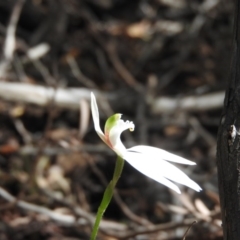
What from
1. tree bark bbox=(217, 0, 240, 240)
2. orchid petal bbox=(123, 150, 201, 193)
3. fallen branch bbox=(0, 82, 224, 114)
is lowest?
orchid petal bbox=(123, 150, 201, 193)

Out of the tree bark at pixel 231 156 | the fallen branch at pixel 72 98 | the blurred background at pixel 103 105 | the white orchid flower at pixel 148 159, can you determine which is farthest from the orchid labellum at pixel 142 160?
the fallen branch at pixel 72 98

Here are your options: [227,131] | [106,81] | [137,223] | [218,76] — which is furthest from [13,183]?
[227,131]

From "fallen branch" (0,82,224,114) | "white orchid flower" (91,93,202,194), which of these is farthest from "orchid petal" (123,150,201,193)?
"fallen branch" (0,82,224,114)

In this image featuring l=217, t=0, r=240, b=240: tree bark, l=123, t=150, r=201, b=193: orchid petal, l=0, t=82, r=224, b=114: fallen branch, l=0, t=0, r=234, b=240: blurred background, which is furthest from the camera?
l=0, t=82, r=224, b=114: fallen branch

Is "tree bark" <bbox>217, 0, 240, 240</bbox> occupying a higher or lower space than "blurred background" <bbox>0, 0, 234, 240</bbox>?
lower

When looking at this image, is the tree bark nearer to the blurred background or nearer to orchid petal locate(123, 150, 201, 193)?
orchid petal locate(123, 150, 201, 193)

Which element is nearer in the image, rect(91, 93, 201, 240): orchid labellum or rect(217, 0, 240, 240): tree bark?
rect(91, 93, 201, 240): orchid labellum

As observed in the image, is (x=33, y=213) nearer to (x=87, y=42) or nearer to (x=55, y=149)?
(x=55, y=149)
